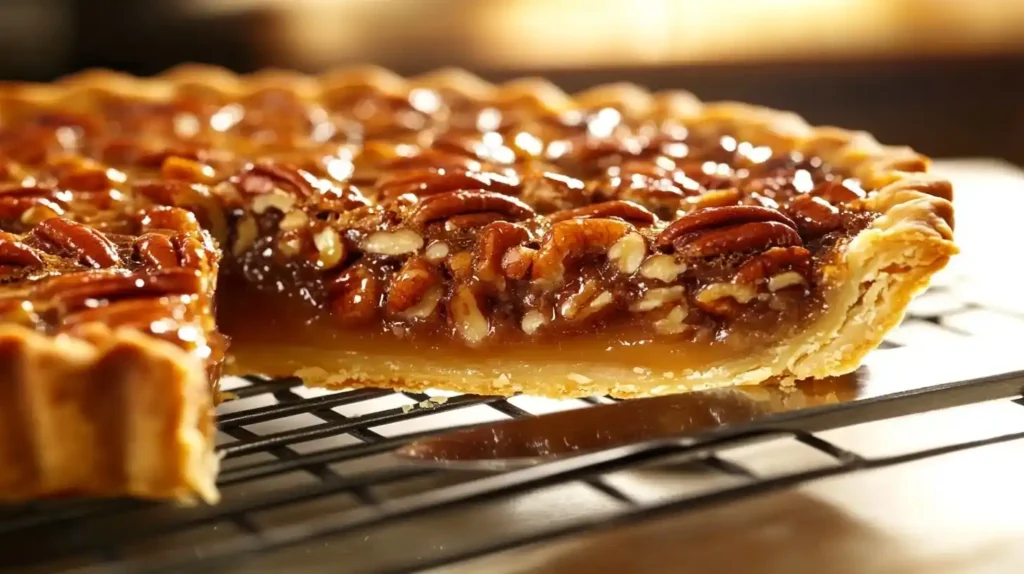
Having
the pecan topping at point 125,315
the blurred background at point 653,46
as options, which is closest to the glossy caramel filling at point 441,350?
the pecan topping at point 125,315

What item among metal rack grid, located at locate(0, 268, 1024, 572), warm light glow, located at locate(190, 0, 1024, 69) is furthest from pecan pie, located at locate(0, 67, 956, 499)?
warm light glow, located at locate(190, 0, 1024, 69)

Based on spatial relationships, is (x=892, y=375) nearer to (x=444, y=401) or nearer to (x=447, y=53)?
(x=444, y=401)

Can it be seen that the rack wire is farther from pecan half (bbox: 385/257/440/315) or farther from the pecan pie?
pecan half (bbox: 385/257/440/315)

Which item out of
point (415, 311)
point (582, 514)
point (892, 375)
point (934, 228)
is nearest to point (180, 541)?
point (582, 514)

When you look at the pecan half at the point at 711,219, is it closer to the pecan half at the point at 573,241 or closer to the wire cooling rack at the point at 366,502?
the pecan half at the point at 573,241

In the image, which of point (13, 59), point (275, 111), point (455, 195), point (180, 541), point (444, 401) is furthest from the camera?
point (13, 59)

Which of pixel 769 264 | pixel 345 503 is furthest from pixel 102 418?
pixel 769 264
